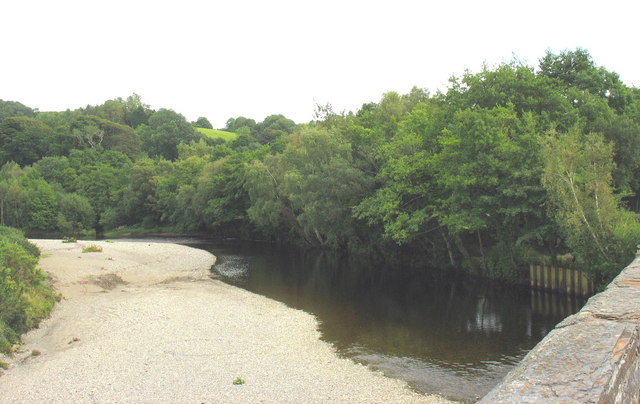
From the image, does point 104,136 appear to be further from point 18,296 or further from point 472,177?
point 472,177

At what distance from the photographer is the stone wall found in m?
4.28

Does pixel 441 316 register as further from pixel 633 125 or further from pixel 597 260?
pixel 633 125

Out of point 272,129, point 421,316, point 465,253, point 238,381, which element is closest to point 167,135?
point 272,129

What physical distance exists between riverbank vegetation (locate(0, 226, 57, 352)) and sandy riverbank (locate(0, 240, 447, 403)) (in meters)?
0.65

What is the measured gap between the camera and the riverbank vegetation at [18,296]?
1958 cm

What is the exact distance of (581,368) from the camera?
476 cm

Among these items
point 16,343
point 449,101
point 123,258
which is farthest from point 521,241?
point 123,258

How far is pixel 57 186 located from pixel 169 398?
102 m

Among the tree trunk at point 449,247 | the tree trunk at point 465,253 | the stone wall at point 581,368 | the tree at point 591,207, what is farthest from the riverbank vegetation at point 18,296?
the tree trunk at point 465,253

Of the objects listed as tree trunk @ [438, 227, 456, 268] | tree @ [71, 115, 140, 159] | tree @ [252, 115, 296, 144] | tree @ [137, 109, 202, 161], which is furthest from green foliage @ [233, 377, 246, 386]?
tree @ [137, 109, 202, 161]

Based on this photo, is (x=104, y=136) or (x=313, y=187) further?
(x=104, y=136)

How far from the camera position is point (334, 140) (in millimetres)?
47344

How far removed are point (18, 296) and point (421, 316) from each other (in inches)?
800

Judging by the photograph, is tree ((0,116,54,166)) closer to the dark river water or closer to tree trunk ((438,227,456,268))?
the dark river water
